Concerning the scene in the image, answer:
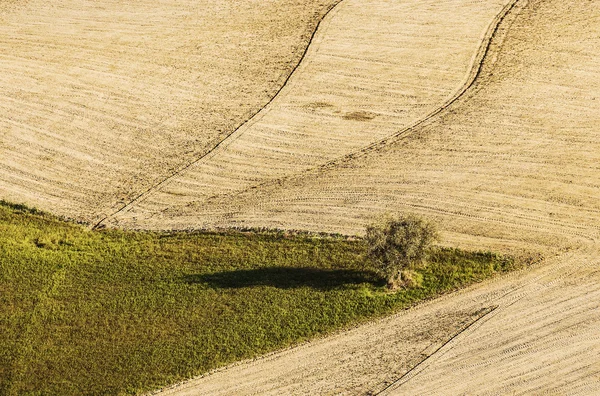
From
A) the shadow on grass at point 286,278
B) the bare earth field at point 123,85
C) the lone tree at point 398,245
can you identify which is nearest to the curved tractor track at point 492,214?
the lone tree at point 398,245

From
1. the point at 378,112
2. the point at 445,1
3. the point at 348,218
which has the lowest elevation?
the point at 348,218

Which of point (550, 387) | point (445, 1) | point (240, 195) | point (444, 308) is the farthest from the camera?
point (445, 1)

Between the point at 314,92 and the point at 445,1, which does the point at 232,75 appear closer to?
the point at 314,92

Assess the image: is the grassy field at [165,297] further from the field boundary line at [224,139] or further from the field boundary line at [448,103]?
the field boundary line at [448,103]

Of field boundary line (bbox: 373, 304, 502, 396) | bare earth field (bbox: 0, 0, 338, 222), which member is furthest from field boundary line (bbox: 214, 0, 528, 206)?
field boundary line (bbox: 373, 304, 502, 396)

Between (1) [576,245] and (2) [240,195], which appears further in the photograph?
(2) [240,195]

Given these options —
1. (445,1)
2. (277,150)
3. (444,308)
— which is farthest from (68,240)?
(445,1)

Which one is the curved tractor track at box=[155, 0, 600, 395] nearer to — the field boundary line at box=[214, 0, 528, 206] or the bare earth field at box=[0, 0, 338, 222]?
the field boundary line at box=[214, 0, 528, 206]
